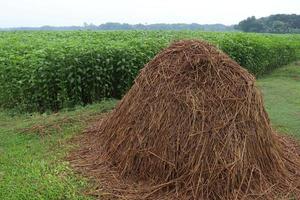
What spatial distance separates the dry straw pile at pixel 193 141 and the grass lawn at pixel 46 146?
37cm

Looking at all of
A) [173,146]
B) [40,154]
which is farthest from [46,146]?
[173,146]

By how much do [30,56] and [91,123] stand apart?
2597 mm

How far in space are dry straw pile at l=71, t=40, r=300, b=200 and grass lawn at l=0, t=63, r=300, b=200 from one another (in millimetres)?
371

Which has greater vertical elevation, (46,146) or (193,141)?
(193,141)

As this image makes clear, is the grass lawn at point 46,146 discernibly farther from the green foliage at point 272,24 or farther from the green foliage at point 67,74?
the green foliage at point 272,24

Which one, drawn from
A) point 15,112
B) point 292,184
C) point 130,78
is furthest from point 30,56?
point 292,184

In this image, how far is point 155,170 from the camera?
4828mm

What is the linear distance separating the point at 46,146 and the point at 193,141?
2419 mm

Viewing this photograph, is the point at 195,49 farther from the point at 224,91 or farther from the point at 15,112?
the point at 15,112

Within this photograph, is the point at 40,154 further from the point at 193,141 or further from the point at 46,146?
the point at 193,141

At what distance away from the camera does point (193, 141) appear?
468cm

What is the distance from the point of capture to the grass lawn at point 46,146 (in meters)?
4.73

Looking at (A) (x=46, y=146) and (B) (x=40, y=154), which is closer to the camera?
(B) (x=40, y=154)

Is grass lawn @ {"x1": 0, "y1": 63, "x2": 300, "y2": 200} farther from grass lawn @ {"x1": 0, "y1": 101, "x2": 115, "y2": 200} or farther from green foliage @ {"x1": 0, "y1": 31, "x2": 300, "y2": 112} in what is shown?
green foliage @ {"x1": 0, "y1": 31, "x2": 300, "y2": 112}
